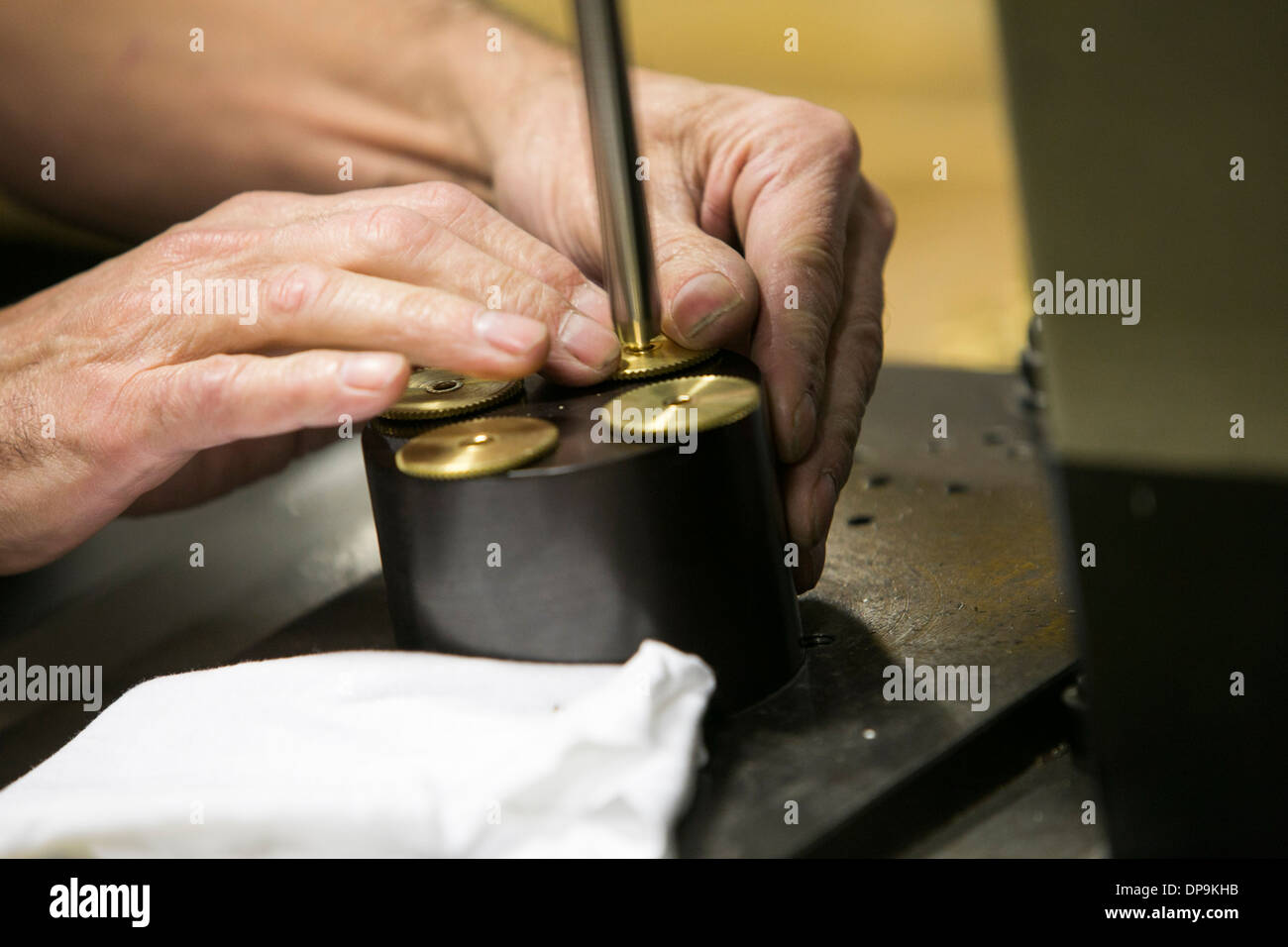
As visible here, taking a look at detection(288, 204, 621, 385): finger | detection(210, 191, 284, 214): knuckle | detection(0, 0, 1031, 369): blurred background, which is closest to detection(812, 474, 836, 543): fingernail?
detection(288, 204, 621, 385): finger

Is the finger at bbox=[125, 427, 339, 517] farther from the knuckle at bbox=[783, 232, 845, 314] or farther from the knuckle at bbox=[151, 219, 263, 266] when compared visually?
the knuckle at bbox=[783, 232, 845, 314]

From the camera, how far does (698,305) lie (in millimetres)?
539

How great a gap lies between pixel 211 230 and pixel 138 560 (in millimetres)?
203

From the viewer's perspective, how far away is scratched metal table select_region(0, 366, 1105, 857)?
43 cm

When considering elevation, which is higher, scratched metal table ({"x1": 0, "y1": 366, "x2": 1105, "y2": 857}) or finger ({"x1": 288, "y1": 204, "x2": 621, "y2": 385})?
finger ({"x1": 288, "y1": 204, "x2": 621, "y2": 385})

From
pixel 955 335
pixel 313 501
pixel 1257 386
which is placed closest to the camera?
pixel 1257 386

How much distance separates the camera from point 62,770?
44 cm

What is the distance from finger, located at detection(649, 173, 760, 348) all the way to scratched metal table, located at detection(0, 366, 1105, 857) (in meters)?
0.13

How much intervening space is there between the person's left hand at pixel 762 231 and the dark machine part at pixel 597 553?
8 centimetres

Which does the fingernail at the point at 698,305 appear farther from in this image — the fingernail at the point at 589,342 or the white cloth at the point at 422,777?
the white cloth at the point at 422,777

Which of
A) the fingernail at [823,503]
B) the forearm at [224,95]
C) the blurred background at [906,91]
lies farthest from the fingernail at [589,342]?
the blurred background at [906,91]

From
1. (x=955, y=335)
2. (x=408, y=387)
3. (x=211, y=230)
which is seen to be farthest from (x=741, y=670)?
(x=955, y=335)

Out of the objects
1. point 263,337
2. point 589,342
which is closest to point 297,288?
point 263,337
